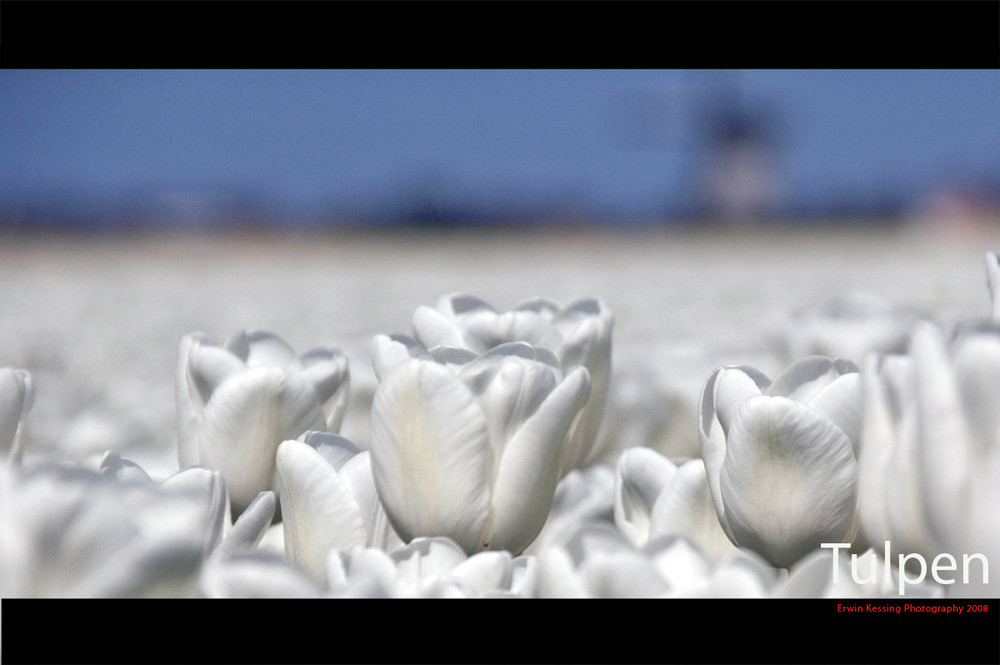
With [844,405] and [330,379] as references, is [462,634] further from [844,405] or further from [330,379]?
[330,379]

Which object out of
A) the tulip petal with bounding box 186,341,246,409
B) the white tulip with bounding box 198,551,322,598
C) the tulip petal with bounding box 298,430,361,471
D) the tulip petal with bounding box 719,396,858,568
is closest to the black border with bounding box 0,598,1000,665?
the white tulip with bounding box 198,551,322,598

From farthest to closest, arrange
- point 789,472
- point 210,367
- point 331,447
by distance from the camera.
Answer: point 210,367, point 331,447, point 789,472

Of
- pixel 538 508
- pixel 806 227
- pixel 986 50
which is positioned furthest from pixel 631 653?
pixel 806 227

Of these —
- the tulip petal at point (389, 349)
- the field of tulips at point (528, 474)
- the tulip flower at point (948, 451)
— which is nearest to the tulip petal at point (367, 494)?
the field of tulips at point (528, 474)

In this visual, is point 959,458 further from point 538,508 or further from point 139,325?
point 139,325

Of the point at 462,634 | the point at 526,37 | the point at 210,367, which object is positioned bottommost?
the point at 462,634

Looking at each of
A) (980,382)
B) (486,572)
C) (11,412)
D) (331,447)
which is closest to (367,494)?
(331,447)

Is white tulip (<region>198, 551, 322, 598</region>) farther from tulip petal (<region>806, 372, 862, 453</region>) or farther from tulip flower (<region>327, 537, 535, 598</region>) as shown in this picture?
tulip petal (<region>806, 372, 862, 453</region>)
